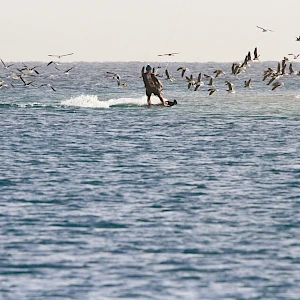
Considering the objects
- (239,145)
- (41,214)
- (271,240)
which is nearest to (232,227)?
(271,240)

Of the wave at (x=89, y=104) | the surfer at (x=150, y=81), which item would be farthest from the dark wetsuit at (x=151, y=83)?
the wave at (x=89, y=104)

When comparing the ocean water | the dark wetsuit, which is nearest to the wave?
the dark wetsuit

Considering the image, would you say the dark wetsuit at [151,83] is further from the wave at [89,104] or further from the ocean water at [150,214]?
the ocean water at [150,214]

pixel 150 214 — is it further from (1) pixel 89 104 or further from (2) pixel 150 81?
(1) pixel 89 104

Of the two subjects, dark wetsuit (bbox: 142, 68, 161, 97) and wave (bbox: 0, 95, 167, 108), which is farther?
wave (bbox: 0, 95, 167, 108)

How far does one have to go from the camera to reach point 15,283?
15805 mm

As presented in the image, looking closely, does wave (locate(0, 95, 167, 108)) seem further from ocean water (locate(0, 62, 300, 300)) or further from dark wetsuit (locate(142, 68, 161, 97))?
ocean water (locate(0, 62, 300, 300))

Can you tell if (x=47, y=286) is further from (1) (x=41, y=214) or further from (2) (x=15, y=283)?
(1) (x=41, y=214)

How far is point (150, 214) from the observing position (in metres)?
21.5

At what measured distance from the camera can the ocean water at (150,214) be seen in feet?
51.8

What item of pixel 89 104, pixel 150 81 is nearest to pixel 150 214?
pixel 150 81

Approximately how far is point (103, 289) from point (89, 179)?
12.0m

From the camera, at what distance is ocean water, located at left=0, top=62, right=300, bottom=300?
15.8 meters

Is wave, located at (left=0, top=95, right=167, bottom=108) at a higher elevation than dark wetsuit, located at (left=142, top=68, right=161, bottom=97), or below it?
Result: below
